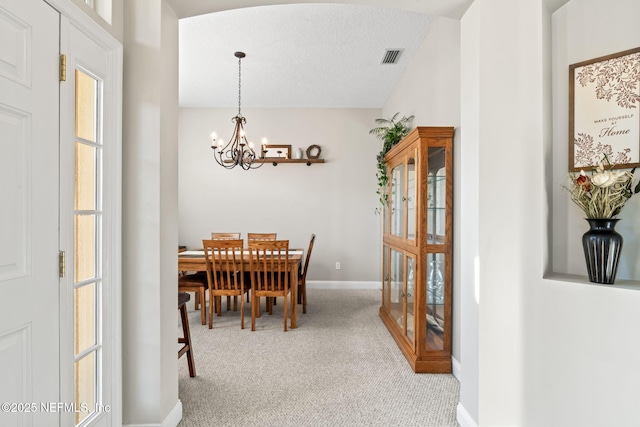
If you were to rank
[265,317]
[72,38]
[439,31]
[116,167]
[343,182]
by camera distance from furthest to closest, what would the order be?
[343,182], [265,317], [439,31], [116,167], [72,38]

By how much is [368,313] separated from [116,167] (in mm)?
3308

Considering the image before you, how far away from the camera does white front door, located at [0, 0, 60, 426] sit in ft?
3.60

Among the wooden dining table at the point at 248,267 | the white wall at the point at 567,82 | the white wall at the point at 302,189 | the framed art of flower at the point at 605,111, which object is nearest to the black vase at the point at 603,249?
the white wall at the point at 567,82

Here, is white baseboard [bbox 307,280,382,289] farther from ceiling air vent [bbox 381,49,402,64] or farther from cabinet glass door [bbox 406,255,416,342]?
ceiling air vent [bbox 381,49,402,64]

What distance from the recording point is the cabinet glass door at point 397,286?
3.12 metres

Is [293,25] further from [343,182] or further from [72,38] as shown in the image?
[343,182]

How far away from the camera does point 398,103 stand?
432 cm

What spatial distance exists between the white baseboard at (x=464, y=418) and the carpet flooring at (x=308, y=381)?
56 mm

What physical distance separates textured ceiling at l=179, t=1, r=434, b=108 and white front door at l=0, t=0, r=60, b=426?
2.04 metres

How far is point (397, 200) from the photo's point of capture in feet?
11.1

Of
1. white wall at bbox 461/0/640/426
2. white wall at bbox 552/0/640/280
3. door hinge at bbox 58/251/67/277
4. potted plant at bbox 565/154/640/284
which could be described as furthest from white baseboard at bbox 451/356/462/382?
door hinge at bbox 58/251/67/277

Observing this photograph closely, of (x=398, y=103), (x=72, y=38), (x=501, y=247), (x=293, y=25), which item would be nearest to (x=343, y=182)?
(x=398, y=103)

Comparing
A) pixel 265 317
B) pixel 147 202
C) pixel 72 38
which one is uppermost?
pixel 72 38

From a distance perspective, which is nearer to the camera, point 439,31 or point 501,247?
point 501,247
